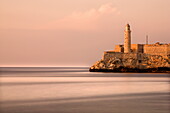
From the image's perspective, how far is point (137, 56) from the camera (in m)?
64.4

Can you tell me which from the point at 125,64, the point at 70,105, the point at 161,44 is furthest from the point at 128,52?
the point at 70,105

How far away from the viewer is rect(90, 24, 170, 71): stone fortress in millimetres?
64312

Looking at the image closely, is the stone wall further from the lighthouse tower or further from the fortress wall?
the lighthouse tower

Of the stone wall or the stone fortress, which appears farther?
the stone wall

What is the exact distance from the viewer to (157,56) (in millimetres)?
65500

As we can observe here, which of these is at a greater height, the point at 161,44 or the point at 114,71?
the point at 161,44

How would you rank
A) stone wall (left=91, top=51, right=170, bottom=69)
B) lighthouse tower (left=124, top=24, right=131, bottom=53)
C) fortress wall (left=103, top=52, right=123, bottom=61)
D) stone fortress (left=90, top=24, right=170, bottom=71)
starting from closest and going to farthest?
lighthouse tower (left=124, top=24, right=131, bottom=53)
stone fortress (left=90, top=24, right=170, bottom=71)
stone wall (left=91, top=51, right=170, bottom=69)
fortress wall (left=103, top=52, right=123, bottom=61)

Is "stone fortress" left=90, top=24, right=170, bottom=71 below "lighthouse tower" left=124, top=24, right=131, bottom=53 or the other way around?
below

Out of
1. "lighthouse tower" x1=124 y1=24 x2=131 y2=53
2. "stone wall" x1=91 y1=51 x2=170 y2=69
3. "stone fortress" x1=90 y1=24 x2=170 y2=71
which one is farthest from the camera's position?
"stone wall" x1=91 y1=51 x2=170 y2=69

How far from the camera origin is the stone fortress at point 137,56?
6431 centimetres

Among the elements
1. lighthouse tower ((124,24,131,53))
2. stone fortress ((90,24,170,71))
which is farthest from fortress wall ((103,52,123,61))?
lighthouse tower ((124,24,131,53))

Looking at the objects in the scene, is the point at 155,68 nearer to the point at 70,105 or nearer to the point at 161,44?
the point at 161,44

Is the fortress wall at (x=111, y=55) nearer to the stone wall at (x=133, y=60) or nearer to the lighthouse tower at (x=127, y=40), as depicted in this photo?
the stone wall at (x=133, y=60)

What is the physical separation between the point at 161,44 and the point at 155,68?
509cm
